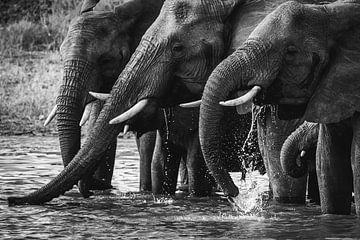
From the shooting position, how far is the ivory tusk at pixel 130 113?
11.7 meters

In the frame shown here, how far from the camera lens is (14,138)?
19094 millimetres

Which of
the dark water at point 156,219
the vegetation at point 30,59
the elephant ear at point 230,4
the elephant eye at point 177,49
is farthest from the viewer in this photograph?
the vegetation at point 30,59

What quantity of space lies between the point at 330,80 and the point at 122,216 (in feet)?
7.46

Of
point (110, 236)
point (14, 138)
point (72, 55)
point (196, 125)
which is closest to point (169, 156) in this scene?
point (196, 125)

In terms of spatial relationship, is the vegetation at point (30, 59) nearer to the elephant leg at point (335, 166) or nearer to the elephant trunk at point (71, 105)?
the elephant trunk at point (71, 105)

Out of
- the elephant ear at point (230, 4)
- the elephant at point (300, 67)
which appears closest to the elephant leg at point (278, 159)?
the elephant ear at point (230, 4)

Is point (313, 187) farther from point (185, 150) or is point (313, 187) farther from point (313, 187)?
point (185, 150)

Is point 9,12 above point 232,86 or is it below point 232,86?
above

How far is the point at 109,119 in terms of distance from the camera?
38.9ft

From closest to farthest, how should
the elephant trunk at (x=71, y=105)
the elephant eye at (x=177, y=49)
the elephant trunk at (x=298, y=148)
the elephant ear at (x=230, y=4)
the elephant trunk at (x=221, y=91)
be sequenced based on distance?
1. the elephant trunk at (x=221, y=91)
2. the elephant trunk at (x=298, y=148)
3. the elephant eye at (x=177, y=49)
4. the elephant ear at (x=230, y=4)
5. the elephant trunk at (x=71, y=105)

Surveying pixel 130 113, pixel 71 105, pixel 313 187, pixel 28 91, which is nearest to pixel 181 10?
pixel 130 113

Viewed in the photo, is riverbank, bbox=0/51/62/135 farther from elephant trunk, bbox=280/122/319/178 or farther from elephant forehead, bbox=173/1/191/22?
elephant trunk, bbox=280/122/319/178

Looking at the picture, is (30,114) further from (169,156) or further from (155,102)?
(155,102)

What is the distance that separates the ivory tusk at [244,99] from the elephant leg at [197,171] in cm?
284
